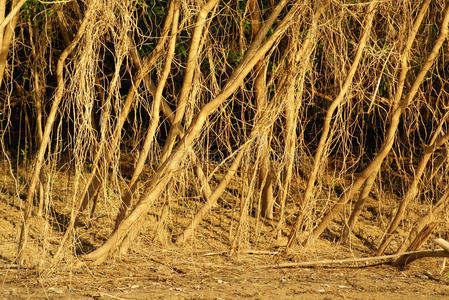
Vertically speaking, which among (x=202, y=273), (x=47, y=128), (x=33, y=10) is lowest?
(x=202, y=273)

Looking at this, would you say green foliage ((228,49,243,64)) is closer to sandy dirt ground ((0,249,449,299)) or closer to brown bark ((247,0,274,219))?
brown bark ((247,0,274,219))

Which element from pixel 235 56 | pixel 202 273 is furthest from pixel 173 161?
pixel 235 56

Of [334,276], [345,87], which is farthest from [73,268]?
[345,87]

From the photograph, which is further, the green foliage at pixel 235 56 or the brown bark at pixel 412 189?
the green foliage at pixel 235 56

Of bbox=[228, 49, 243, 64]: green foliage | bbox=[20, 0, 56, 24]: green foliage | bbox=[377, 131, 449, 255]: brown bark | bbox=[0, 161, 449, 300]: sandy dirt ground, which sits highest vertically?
bbox=[20, 0, 56, 24]: green foliage

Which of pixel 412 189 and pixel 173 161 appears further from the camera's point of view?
pixel 412 189

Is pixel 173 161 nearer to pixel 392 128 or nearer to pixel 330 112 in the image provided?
pixel 330 112

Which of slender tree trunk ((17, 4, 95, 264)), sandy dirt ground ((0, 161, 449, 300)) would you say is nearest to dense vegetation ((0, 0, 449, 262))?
slender tree trunk ((17, 4, 95, 264))

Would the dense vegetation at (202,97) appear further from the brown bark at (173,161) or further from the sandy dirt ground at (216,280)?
the sandy dirt ground at (216,280)

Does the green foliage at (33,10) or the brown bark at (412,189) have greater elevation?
the green foliage at (33,10)

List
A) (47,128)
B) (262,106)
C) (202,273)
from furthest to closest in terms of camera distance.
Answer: (262,106) < (202,273) < (47,128)

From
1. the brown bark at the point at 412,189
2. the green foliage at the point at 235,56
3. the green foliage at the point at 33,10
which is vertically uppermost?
the green foliage at the point at 33,10

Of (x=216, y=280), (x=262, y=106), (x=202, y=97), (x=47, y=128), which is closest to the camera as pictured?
(x=47, y=128)

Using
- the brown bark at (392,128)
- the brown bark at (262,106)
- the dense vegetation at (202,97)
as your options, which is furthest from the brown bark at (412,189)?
the brown bark at (262,106)
